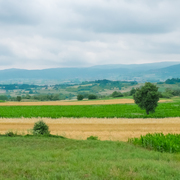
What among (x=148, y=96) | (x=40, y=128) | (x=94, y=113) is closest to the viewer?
(x=40, y=128)

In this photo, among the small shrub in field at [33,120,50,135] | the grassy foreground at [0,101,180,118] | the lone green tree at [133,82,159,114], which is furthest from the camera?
the grassy foreground at [0,101,180,118]

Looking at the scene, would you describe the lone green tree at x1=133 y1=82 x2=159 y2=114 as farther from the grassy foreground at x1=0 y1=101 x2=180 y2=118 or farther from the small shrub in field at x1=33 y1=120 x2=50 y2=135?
the small shrub in field at x1=33 y1=120 x2=50 y2=135

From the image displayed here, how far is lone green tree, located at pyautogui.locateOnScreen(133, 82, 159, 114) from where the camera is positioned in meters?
39.9

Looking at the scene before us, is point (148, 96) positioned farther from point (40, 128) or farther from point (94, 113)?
point (40, 128)

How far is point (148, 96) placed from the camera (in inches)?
1572

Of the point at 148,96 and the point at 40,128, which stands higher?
the point at 148,96

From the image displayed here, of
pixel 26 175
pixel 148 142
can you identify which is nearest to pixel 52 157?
pixel 26 175

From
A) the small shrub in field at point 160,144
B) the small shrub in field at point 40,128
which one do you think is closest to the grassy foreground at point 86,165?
the small shrub in field at point 160,144

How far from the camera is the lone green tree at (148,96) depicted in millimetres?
39928

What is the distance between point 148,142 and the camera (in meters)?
15.8

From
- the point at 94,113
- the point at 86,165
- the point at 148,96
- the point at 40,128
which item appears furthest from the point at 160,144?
the point at 94,113

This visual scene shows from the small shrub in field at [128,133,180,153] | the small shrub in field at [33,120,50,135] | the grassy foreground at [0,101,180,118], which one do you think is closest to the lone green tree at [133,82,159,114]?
the grassy foreground at [0,101,180,118]

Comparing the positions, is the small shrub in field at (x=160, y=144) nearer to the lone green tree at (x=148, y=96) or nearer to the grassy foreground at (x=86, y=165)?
the grassy foreground at (x=86, y=165)

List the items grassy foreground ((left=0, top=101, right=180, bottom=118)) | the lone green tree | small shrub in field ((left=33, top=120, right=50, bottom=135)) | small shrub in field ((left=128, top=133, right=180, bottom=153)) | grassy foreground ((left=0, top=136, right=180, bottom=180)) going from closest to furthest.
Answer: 1. grassy foreground ((left=0, top=136, right=180, bottom=180))
2. small shrub in field ((left=128, top=133, right=180, bottom=153))
3. small shrub in field ((left=33, top=120, right=50, bottom=135))
4. the lone green tree
5. grassy foreground ((left=0, top=101, right=180, bottom=118))
